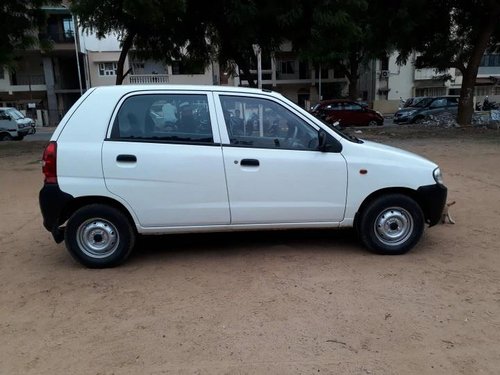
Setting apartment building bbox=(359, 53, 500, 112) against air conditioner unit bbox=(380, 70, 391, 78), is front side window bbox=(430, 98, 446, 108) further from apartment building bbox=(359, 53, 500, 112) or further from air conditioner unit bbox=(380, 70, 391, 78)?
air conditioner unit bbox=(380, 70, 391, 78)

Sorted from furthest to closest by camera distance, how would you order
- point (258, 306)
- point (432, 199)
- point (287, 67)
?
point (287, 67) < point (432, 199) < point (258, 306)

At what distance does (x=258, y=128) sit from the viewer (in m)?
5.05

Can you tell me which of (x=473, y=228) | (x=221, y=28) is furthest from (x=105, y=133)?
(x=221, y=28)

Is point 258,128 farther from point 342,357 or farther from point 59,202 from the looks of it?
point 342,357

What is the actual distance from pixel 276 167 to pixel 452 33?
19.1 metres

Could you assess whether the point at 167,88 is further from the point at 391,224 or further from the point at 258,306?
the point at 391,224

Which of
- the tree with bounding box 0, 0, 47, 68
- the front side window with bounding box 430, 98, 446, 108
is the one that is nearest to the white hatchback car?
the tree with bounding box 0, 0, 47, 68

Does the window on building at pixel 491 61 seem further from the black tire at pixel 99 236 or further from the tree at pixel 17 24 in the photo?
the black tire at pixel 99 236

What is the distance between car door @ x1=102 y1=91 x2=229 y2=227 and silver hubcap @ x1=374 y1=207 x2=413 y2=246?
162cm

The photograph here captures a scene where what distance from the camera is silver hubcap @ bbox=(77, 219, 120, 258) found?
16.1 feet

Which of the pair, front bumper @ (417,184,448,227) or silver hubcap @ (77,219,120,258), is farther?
front bumper @ (417,184,448,227)

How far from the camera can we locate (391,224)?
516 cm

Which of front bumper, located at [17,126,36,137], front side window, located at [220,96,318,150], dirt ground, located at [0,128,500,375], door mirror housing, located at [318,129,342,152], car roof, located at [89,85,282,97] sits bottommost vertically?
dirt ground, located at [0,128,500,375]

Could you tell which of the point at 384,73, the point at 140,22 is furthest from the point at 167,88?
the point at 384,73
